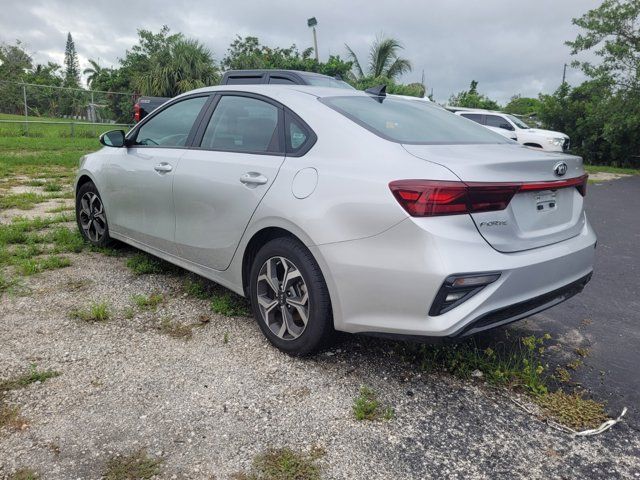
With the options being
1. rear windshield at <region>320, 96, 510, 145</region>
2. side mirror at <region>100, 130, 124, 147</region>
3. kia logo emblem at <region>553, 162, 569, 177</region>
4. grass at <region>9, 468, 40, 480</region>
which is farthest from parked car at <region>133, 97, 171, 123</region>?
grass at <region>9, 468, 40, 480</region>

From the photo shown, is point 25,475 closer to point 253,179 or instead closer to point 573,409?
point 253,179

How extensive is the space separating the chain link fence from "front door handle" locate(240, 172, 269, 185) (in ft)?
60.3

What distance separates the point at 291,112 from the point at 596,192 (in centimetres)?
1127

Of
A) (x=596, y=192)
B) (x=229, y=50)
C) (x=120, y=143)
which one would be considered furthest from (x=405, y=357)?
(x=229, y=50)

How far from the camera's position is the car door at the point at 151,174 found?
3.87m

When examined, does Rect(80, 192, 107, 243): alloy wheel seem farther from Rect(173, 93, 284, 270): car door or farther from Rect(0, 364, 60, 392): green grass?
Rect(0, 364, 60, 392): green grass

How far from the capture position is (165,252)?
402 cm

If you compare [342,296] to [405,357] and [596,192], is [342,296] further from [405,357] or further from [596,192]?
[596,192]

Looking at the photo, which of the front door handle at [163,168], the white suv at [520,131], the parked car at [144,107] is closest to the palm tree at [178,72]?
the parked car at [144,107]

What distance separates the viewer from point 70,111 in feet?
72.1

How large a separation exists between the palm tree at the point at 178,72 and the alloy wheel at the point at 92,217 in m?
19.7

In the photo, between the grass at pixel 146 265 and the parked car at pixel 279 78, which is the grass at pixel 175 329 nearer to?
the grass at pixel 146 265

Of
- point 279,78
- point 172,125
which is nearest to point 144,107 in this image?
point 279,78

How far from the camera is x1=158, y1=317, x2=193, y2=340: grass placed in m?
3.34
